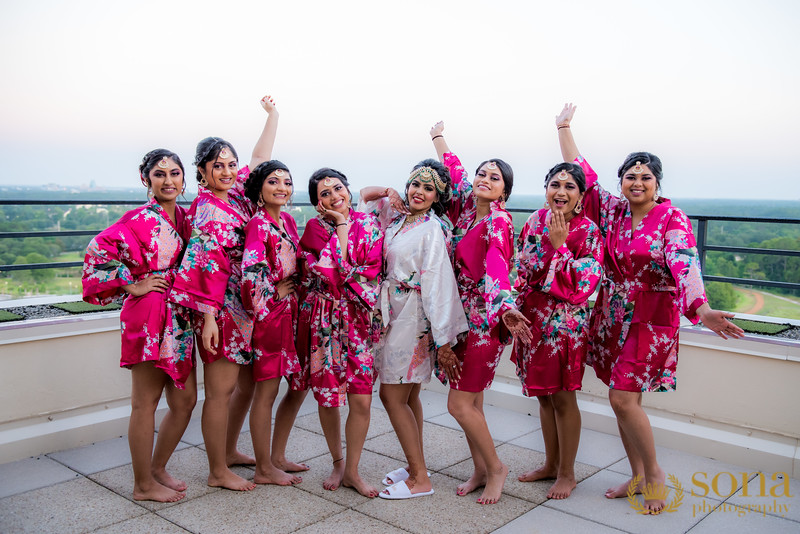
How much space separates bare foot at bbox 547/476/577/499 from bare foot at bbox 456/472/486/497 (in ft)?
1.01

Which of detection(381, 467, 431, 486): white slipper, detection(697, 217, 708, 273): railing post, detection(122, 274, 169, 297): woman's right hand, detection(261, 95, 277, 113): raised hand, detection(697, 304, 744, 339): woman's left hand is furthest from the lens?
detection(697, 217, 708, 273): railing post

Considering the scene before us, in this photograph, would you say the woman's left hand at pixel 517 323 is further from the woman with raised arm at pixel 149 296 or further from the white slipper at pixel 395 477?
the woman with raised arm at pixel 149 296

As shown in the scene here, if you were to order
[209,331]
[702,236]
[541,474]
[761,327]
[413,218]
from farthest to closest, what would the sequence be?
[702,236], [761,327], [541,474], [413,218], [209,331]

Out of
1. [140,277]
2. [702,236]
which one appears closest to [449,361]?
[140,277]

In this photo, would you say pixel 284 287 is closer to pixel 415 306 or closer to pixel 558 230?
pixel 415 306

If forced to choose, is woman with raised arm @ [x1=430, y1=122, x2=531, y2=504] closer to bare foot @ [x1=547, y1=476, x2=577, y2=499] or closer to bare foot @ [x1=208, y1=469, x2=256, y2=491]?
bare foot @ [x1=547, y1=476, x2=577, y2=499]

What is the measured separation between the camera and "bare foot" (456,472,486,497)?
9.86 ft

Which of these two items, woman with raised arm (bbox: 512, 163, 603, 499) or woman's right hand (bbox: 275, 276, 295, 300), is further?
woman's right hand (bbox: 275, 276, 295, 300)

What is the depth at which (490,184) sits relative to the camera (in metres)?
2.96

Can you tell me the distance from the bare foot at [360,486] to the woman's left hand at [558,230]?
136cm

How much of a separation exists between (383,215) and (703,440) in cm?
205

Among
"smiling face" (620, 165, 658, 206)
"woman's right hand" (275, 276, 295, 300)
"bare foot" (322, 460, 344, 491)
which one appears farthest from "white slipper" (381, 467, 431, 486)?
"smiling face" (620, 165, 658, 206)

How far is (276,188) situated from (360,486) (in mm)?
1402

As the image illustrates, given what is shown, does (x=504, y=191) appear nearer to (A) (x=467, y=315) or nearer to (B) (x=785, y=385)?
(A) (x=467, y=315)
